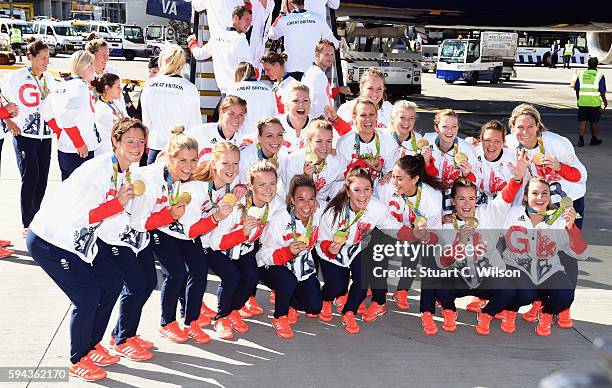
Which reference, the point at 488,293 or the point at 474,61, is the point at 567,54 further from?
the point at 488,293

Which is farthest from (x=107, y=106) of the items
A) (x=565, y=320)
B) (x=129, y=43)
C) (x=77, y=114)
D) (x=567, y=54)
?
(x=567, y=54)

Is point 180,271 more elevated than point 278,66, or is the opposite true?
point 278,66

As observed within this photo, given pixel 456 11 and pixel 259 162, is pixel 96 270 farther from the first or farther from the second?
pixel 456 11

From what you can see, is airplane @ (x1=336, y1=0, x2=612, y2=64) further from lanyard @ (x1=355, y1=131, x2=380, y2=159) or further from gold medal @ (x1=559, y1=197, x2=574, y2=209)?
gold medal @ (x1=559, y1=197, x2=574, y2=209)

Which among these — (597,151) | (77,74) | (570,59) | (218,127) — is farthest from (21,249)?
(570,59)

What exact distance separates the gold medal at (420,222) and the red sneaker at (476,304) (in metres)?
1.00

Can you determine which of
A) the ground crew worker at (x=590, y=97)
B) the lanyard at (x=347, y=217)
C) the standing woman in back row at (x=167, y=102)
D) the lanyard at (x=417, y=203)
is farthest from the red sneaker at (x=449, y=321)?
the ground crew worker at (x=590, y=97)

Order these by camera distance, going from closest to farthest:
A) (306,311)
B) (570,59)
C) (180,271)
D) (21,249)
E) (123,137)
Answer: (123,137), (180,271), (306,311), (21,249), (570,59)

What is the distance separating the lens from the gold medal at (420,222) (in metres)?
5.96

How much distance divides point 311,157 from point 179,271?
4.79 ft

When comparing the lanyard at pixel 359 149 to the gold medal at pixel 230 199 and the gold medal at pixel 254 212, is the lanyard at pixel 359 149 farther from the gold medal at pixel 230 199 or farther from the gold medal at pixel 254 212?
the gold medal at pixel 230 199

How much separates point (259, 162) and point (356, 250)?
113 cm

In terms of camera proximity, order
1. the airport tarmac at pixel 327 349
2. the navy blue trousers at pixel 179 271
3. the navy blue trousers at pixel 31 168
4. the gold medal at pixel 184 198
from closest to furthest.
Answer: the airport tarmac at pixel 327 349 < the gold medal at pixel 184 198 < the navy blue trousers at pixel 179 271 < the navy blue trousers at pixel 31 168

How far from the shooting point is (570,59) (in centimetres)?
4928
